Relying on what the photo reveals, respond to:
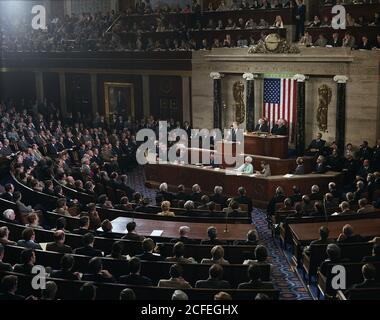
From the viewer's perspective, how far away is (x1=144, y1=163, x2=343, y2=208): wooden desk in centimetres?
1514

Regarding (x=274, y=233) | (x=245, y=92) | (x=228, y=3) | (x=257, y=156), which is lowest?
(x=274, y=233)

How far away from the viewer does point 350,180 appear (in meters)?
15.9

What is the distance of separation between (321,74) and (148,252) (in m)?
11.7

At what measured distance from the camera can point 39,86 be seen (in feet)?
89.7

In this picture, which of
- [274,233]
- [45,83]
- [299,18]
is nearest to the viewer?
[274,233]

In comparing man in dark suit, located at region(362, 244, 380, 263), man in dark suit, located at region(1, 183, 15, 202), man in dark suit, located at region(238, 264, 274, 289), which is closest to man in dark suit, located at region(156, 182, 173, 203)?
Result: man in dark suit, located at region(1, 183, 15, 202)

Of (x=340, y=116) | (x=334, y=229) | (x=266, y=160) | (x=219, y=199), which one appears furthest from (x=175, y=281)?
(x=340, y=116)

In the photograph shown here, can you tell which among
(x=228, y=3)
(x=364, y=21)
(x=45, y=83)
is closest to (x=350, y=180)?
(x=364, y=21)

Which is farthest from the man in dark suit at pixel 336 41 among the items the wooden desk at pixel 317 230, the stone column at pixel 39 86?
the stone column at pixel 39 86

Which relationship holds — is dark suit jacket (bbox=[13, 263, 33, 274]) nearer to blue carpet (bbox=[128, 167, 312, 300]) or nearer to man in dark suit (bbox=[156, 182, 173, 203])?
blue carpet (bbox=[128, 167, 312, 300])

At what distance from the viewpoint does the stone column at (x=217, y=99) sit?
68.4ft
